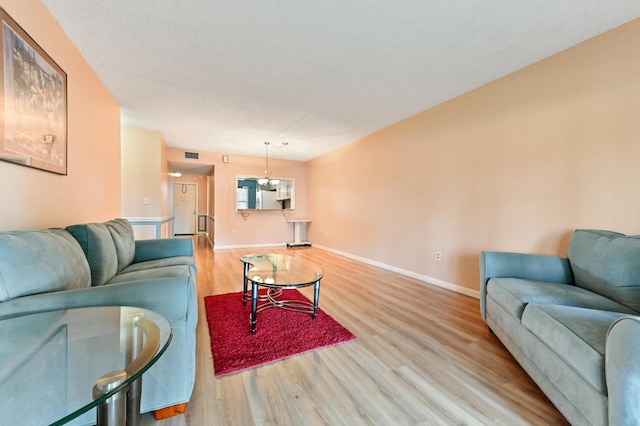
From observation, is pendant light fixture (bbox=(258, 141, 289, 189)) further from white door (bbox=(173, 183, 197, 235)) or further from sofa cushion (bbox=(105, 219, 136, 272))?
white door (bbox=(173, 183, 197, 235))

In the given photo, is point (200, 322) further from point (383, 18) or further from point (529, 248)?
point (529, 248)

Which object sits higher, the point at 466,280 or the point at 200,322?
the point at 466,280

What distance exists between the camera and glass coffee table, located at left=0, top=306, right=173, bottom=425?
541mm

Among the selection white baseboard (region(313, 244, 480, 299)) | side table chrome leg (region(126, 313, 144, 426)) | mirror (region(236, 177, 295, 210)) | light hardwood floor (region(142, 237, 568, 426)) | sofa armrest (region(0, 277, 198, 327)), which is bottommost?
light hardwood floor (region(142, 237, 568, 426))

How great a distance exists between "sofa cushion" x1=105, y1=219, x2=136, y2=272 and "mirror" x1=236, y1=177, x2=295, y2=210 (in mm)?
3680

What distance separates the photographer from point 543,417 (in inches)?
46.6

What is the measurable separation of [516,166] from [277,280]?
258cm

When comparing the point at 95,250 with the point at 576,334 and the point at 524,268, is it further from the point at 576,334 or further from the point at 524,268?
the point at 524,268

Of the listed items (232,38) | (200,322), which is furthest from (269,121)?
(200,322)

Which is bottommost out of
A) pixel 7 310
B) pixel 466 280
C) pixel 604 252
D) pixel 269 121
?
pixel 466 280

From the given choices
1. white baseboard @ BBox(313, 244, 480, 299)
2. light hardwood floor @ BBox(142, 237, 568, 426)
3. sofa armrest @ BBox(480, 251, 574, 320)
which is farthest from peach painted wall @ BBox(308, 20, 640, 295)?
light hardwood floor @ BBox(142, 237, 568, 426)

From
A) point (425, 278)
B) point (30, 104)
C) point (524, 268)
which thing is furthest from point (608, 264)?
point (30, 104)

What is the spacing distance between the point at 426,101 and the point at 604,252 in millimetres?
2267

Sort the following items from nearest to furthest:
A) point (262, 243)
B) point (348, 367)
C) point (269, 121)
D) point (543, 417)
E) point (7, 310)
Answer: point (7, 310) < point (543, 417) < point (348, 367) < point (269, 121) < point (262, 243)
